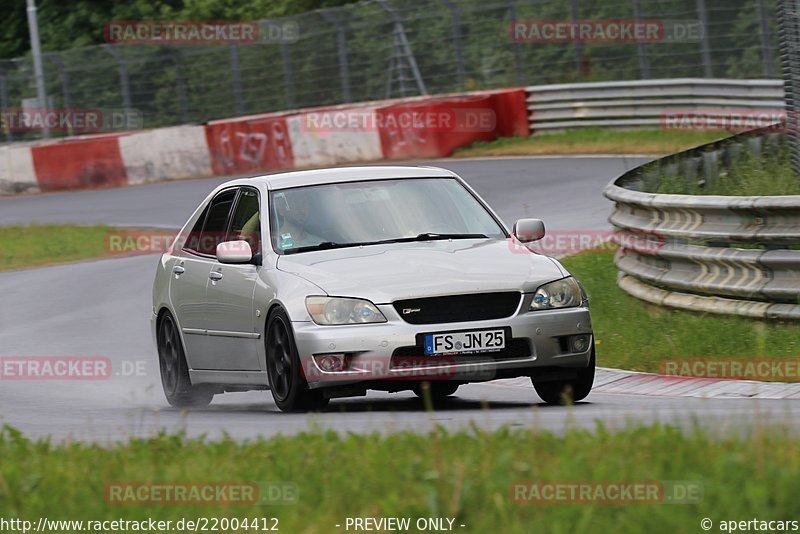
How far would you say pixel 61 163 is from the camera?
32.8 m

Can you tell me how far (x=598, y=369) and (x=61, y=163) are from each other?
2311 cm

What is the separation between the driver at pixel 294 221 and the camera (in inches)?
394

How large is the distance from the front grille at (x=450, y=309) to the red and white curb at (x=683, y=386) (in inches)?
52.2

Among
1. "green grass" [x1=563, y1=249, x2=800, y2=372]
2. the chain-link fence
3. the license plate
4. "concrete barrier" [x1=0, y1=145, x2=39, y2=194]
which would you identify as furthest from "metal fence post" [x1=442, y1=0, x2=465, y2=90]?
the license plate

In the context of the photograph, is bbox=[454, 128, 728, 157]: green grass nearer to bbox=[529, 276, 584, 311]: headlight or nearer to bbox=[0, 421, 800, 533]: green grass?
bbox=[529, 276, 584, 311]: headlight

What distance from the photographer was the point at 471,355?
898cm

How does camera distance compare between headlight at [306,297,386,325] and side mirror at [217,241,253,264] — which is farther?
side mirror at [217,241,253,264]

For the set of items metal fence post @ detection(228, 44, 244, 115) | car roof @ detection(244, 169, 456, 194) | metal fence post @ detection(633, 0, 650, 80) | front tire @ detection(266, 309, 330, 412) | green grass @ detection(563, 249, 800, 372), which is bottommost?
metal fence post @ detection(228, 44, 244, 115)

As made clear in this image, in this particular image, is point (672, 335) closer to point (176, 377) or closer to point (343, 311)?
point (343, 311)

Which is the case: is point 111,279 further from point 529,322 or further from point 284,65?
point 284,65

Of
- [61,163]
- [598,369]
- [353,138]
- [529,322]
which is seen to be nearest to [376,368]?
[529,322]

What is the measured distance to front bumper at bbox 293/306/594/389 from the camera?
890 centimetres

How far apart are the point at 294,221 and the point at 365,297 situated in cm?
132

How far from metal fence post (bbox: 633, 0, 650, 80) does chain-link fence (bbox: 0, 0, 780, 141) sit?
0.03 meters
